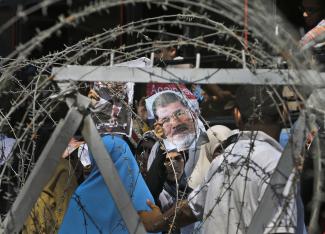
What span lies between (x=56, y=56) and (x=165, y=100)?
799mm

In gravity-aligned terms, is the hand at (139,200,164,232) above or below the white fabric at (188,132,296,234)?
below

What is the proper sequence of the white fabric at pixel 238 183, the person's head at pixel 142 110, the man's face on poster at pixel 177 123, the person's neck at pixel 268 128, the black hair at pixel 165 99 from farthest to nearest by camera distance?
the person's head at pixel 142 110, the black hair at pixel 165 99, the man's face on poster at pixel 177 123, the person's neck at pixel 268 128, the white fabric at pixel 238 183

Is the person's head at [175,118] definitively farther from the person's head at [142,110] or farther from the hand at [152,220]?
the person's head at [142,110]

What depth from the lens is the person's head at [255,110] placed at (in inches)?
144

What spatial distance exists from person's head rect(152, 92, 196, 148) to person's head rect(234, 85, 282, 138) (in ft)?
2.15

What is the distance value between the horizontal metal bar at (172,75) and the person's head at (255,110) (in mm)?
552

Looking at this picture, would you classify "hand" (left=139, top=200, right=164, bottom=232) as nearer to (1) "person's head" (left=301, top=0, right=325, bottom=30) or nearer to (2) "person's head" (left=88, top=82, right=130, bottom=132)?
(2) "person's head" (left=88, top=82, right=130, bottom=132)

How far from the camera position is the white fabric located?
141 inches

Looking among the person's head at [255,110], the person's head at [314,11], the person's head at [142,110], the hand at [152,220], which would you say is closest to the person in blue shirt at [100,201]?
the hand at [152,220]

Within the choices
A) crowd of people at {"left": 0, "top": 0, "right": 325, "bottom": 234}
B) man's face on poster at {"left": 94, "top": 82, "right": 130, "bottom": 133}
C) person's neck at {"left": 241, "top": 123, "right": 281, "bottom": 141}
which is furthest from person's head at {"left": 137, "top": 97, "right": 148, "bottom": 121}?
person's neck at {"left": 241, "top": 123, "right": 281, "bottom": 141}

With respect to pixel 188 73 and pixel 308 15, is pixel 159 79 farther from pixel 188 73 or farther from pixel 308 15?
pixel 308 15

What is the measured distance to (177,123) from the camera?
14.6 ft

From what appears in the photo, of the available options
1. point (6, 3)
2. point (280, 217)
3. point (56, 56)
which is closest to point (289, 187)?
point (280, 217)

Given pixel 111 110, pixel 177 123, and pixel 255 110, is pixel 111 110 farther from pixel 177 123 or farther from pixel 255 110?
pixel 255 110
